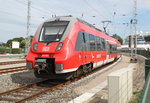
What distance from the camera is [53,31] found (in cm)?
954

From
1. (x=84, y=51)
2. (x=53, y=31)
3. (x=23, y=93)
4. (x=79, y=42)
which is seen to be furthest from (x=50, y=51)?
(x=84, y=51)

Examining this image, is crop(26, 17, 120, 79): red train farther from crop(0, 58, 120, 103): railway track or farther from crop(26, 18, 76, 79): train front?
crop(0, 58, 120, 103): railway track

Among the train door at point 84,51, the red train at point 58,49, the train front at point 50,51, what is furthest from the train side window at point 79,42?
the train front at point 50,51

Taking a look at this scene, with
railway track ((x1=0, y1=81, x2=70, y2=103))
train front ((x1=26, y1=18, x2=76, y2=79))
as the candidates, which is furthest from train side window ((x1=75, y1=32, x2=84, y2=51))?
railway track ((x1=0, y1=81, x2=70, y2=103))

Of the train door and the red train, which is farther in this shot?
the train door

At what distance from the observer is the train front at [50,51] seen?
8.58 meters

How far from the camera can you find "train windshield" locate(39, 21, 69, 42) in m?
9.28

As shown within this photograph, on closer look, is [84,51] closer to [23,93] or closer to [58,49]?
[58,49]

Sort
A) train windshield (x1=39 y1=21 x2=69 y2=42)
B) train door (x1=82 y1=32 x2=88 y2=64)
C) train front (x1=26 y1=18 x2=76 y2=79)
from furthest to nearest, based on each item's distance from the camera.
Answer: train door (x1=82 y1=32 x2=88 y2=64)
train windshield (x1=39 y1=21 x2=69 y2=42)
train front (x1=26 y1=18 x2=76 y2=79)

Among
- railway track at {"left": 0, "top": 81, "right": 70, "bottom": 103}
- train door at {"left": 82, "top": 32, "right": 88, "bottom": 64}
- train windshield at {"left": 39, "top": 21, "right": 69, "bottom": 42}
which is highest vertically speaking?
train windshield at {"left": 39, "top": 21, "right": 69, "bottom": 42}

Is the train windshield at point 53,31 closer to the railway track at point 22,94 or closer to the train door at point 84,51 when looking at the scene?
the train door at point 84,51

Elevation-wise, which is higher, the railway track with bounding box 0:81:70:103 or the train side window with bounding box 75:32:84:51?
the train side window with bounding box 75:32:84:51

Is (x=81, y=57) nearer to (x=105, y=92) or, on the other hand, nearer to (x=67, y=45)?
(x=67, y=45)

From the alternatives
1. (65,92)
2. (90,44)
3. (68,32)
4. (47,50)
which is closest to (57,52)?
(47,50)
